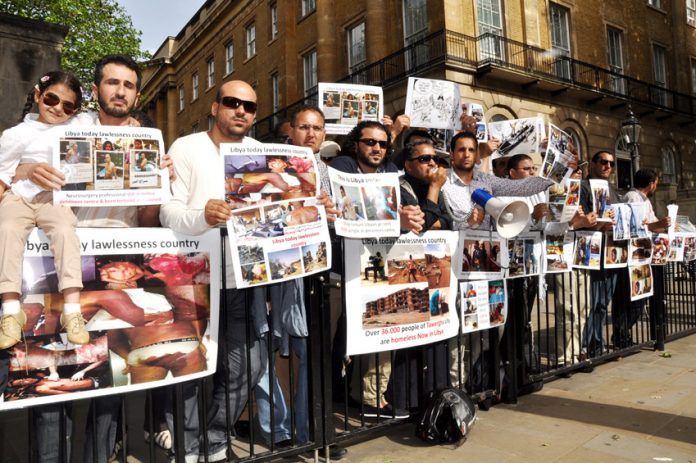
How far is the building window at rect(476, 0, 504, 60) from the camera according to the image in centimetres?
1800

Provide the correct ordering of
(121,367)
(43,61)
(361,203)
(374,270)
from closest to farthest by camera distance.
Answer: (121,367) → (361,203) → (374,270) → (43,61)

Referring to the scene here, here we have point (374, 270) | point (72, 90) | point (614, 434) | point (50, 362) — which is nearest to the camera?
point (50, 362)

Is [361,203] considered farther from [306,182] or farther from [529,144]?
[529,144]

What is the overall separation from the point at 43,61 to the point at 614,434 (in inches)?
317

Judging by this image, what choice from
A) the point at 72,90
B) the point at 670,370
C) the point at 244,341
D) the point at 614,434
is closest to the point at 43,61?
the point at 72,90

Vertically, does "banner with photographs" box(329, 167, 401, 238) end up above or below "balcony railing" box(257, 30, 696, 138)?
below

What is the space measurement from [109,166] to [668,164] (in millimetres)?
28185

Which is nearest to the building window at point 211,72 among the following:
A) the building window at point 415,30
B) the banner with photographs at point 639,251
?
the building window at point 415,30

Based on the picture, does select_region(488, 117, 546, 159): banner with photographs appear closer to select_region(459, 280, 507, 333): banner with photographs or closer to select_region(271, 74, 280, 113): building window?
select_region(459, 280, 507, 333): banner with photographs

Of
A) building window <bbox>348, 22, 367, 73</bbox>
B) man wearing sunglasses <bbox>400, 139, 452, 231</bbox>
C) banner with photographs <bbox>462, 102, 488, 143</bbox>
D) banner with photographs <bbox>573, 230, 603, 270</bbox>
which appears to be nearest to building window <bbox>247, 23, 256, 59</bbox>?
building window <bbox>348, 22, 367, 73</bbox>

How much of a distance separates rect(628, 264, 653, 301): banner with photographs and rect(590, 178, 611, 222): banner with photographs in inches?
38.0

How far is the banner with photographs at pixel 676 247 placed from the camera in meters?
6.38

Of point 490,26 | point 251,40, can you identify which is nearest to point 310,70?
point 251,40

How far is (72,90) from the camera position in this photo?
2883 mm
